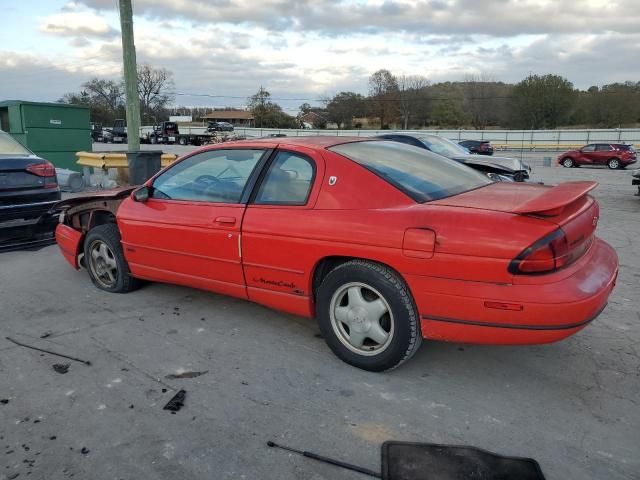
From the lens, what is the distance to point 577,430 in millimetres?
2719

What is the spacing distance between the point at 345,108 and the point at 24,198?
66533mm

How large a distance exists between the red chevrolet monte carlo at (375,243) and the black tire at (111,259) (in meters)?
0.20

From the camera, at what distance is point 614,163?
990 inches

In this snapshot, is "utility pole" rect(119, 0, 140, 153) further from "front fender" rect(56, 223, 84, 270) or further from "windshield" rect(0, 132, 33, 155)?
"front fender" rect(56, 223, 84, 270)

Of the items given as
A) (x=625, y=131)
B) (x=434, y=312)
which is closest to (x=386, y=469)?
(x=434, y=312)

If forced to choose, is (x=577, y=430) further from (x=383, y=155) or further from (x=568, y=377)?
(x=383, y=155)

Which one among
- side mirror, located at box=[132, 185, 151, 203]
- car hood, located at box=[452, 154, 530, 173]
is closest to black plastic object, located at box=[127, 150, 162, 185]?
side mirror, located at box=[132, 185, 151, 203]

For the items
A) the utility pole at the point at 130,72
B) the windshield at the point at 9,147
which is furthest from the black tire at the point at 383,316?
the utility pole at the point at 130,72

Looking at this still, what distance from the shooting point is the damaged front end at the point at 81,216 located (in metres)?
4.93

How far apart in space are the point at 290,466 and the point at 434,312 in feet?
3.81

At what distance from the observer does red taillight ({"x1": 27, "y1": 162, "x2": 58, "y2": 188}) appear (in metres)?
6.69

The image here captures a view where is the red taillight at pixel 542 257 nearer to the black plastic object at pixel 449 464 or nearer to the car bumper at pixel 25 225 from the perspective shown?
the black plastic object at pixel 449 464

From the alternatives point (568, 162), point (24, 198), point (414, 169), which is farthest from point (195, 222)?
point (568, 162)

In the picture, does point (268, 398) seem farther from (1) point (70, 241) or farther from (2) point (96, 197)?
(1) point (70, 241)
